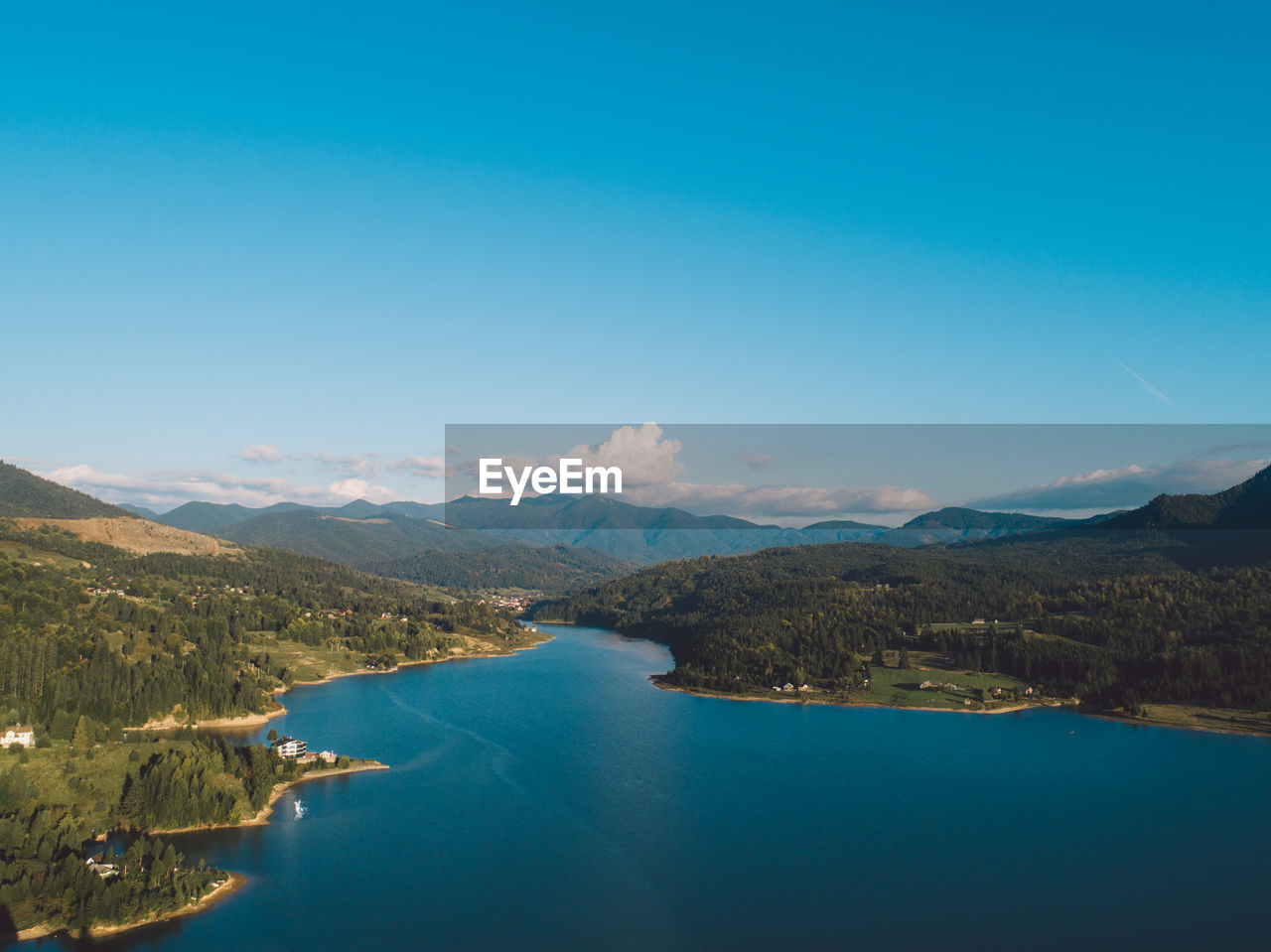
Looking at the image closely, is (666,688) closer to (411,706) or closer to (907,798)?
(411,706)

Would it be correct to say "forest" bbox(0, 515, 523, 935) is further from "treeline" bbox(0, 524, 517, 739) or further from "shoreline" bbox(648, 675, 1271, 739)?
"shoreline" bbox(648, 675, 1271, 739)

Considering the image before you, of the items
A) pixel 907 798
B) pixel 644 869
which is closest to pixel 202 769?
pixel 644 869

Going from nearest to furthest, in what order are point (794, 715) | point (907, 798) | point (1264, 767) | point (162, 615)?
point (907, 798)
point (1264, 767)
point (794, 715)
point (162, 615)

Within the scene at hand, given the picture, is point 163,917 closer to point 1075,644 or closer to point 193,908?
point 193,908

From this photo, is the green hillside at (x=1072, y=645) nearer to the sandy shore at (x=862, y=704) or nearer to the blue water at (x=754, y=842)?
the sandy shore at (x=862, y=704)

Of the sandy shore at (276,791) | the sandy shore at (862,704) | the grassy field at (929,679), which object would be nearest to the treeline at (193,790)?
the sandy shore at (276,791)

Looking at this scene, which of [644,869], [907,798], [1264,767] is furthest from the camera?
[1264,767]

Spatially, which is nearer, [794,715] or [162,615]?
[794,715]
